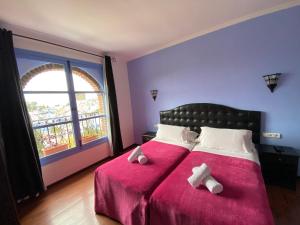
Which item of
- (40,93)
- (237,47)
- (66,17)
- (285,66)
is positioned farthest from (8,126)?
(285,66)

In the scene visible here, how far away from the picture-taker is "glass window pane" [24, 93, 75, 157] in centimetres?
230

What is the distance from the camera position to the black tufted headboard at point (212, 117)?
2223 mm

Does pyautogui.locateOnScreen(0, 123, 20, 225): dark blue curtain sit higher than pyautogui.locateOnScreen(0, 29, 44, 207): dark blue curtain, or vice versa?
pyautogui.locateOnScreen(0, 29, 44, 207): dark blue curtain

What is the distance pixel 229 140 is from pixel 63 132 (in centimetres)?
288

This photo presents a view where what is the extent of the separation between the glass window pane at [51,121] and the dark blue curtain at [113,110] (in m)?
0.83

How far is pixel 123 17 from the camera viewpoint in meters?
1.89

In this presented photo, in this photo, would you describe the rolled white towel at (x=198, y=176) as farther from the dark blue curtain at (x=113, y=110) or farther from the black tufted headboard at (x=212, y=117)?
the dark blue curtain at (x=113, y=110)

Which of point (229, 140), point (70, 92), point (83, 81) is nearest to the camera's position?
point (229, 140)

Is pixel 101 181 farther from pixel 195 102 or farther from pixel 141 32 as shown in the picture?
pixel 141 32

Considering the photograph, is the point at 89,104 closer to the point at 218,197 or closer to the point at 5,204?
the point at 5,204

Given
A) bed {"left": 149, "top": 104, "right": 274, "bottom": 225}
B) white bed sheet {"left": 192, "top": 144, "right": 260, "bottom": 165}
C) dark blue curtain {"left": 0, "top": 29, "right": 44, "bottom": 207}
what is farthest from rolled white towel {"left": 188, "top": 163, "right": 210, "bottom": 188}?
dark blue curtain {"left": 0, "top": 29, "right": 44, "bottom": 207}

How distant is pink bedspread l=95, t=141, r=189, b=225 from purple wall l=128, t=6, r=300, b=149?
140cm

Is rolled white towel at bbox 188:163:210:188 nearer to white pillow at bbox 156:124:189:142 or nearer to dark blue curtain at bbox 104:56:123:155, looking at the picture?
white pillow at bbox 156:124:189:142

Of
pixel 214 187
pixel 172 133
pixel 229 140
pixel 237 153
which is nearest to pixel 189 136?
pixel 172 133
